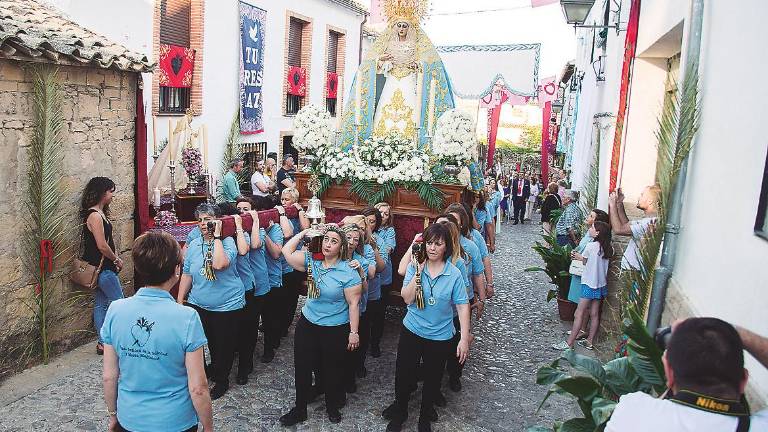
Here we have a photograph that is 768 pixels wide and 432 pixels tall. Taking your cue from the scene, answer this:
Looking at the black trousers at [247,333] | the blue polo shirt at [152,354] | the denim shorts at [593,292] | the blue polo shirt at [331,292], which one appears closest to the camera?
the blue polo shirt at [152,354]

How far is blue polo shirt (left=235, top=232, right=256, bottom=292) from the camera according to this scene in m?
6.16

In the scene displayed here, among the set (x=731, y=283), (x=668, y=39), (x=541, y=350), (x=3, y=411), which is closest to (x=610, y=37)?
(x=668, y=39)

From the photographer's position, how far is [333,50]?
21.2m

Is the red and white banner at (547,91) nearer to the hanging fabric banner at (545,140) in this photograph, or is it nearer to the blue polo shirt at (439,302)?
the hanging fabric banner at (545,140)

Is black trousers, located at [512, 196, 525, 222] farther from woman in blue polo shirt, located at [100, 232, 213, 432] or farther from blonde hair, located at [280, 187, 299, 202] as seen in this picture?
woman in blue polo shirt, located at [100, 232, 213, 432]

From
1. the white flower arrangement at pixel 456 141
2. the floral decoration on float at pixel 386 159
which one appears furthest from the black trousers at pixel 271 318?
the white flower arrangement at pixel 456 141

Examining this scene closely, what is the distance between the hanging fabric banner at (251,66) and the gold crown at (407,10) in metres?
6.70

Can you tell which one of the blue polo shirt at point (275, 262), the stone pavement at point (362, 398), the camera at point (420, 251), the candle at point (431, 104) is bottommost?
the stone pavement at point (362, 398)

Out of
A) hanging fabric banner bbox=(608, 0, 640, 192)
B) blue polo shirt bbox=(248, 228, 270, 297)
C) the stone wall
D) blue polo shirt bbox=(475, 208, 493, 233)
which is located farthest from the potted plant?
the stone wall

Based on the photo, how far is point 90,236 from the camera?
21.5 ft

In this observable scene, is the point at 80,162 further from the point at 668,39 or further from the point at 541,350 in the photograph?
the point at 668,39

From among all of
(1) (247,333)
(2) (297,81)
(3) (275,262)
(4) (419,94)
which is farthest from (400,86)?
(2) (297,81)

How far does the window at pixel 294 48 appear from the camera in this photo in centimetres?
1836

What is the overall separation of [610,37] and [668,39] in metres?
4.24
